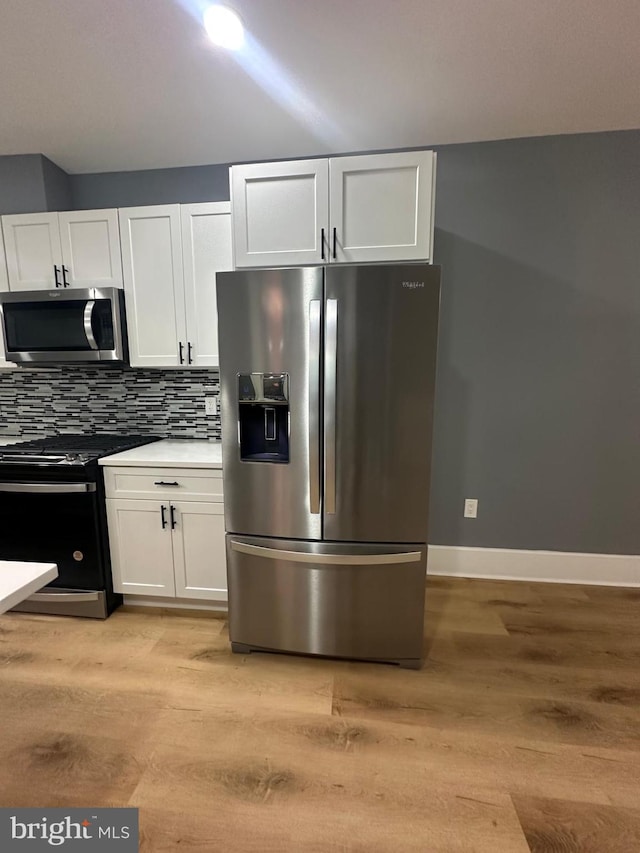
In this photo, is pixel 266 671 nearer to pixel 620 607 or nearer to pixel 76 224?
pixel 620 607

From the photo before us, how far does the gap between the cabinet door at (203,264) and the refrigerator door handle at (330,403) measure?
2.97ft

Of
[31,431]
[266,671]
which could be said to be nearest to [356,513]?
[266,671]

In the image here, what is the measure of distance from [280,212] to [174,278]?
73 cm

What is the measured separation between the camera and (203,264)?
86.9 inches

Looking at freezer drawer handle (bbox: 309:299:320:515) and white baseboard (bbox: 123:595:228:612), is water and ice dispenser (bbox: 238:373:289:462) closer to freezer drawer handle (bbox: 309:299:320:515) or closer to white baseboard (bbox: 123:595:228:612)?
freezer drawer handle (bbox: 309:299:320:515)

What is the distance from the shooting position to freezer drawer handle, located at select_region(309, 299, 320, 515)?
1.56 meters

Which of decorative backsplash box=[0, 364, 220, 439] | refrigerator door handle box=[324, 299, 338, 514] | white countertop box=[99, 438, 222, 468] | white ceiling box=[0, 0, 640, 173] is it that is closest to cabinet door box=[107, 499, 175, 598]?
white countertop box=[99, 438, 222, 468]

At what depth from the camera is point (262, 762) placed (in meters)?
1.38

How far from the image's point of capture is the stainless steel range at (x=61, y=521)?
2.04 metres

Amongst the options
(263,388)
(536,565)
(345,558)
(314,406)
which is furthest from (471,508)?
(263,388)

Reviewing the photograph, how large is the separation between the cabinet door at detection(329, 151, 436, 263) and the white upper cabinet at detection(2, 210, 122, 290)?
1.29m

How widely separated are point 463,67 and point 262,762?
2.83 metres

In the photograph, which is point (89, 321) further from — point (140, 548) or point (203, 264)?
point (140, 548)

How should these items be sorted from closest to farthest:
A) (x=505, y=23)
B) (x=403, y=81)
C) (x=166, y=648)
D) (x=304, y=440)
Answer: (x=505, y=23)
(x=304, y=440)
(x=403, y=81)
(x=166, y=648)
